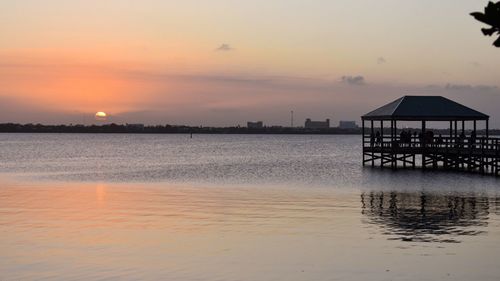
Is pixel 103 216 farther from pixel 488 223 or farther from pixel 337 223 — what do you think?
pixel 488 223

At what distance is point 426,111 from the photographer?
49.3 meters

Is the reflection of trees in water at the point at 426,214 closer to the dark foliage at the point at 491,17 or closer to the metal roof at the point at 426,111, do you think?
→ the dark foliage at the point at 491,17

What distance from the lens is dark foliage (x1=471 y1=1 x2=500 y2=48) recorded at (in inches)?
264

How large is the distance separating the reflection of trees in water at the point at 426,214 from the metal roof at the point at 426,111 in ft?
63.6

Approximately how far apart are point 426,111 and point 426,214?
91.2 ft

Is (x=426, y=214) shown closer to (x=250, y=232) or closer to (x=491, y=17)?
(x=250, y=232)

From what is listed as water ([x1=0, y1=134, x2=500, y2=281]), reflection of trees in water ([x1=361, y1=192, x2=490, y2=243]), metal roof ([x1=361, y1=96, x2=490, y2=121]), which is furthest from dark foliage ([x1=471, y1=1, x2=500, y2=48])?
metal roof ([x1=361, y1=96, x2=490, y2=121])

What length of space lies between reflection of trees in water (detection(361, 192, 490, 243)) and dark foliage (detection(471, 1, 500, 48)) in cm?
1083

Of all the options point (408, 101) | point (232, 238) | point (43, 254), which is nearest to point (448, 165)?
point (408, 101)

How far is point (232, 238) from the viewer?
17.6m

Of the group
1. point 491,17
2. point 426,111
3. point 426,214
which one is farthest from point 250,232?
point 426,111

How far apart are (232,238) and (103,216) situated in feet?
19.4

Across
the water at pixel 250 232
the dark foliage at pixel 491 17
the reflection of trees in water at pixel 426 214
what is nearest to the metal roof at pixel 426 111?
the water at pixel 250 232

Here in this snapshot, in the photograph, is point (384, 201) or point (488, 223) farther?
point (384, 201)
